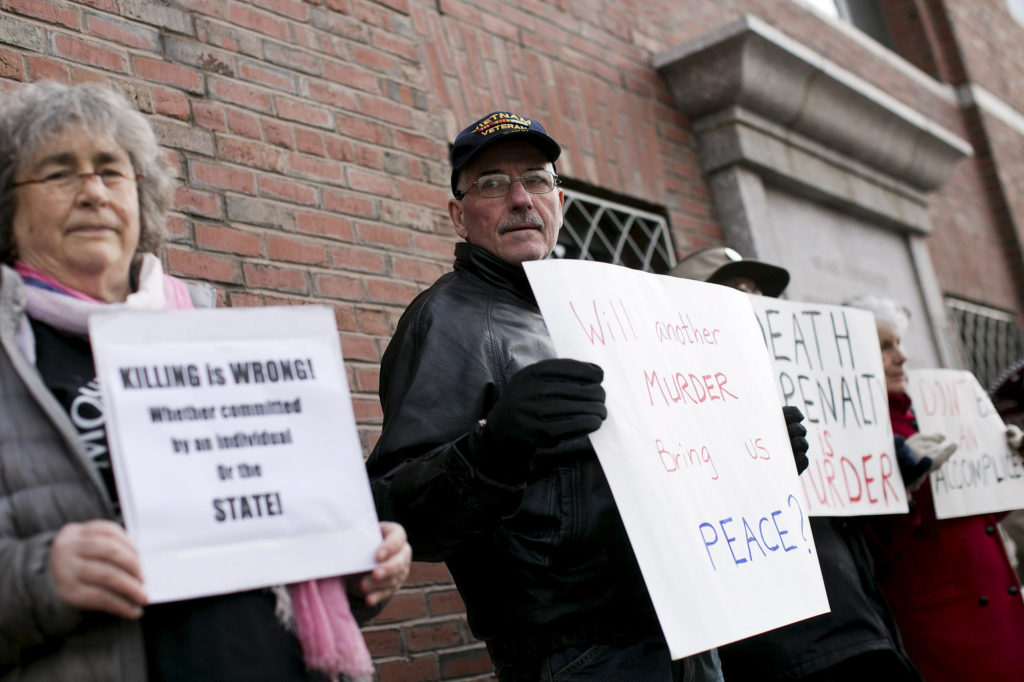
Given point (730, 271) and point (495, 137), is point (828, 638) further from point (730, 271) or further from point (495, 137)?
point (495, 137)

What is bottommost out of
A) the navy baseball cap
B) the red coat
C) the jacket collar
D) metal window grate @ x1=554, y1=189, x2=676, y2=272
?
the red coat

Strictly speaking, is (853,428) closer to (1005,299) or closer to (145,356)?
(145,356)

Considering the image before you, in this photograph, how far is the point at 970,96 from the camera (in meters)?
9.01

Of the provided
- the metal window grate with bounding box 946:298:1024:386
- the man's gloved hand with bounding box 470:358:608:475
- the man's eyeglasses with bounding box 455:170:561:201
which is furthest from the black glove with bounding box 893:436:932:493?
the metal window grate with bounding box 946:298:1024:386

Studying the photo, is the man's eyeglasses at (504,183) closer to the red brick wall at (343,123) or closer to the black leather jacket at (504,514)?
the black leather jacket at (504,514)

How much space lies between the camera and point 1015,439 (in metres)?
4.13

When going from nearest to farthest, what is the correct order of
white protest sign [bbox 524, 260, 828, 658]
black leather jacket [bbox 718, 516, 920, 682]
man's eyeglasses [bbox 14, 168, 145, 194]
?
man's eyeglasses [bbox 14, 168, 145, 194], white protest sign [bbox 524, 260, 828, 658], black leather jacket [bbox 718, 516, 920, 682]

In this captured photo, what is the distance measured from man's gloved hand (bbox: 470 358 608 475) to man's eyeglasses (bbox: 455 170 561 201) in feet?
2.30

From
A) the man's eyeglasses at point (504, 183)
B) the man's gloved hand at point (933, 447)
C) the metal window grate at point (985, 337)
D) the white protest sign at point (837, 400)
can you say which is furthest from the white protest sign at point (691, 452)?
the metal window grate at point (985, 337)

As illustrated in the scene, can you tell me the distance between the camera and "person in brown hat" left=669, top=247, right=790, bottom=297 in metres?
3.60

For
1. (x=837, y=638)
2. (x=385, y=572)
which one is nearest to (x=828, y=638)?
(x=837, y=638)

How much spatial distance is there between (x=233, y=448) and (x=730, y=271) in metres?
2.36

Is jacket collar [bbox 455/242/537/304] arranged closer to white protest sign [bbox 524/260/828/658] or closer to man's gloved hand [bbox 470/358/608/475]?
white protest sign [bbox 524/260/828/658]

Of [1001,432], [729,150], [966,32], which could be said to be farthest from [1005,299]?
[1001,432]
